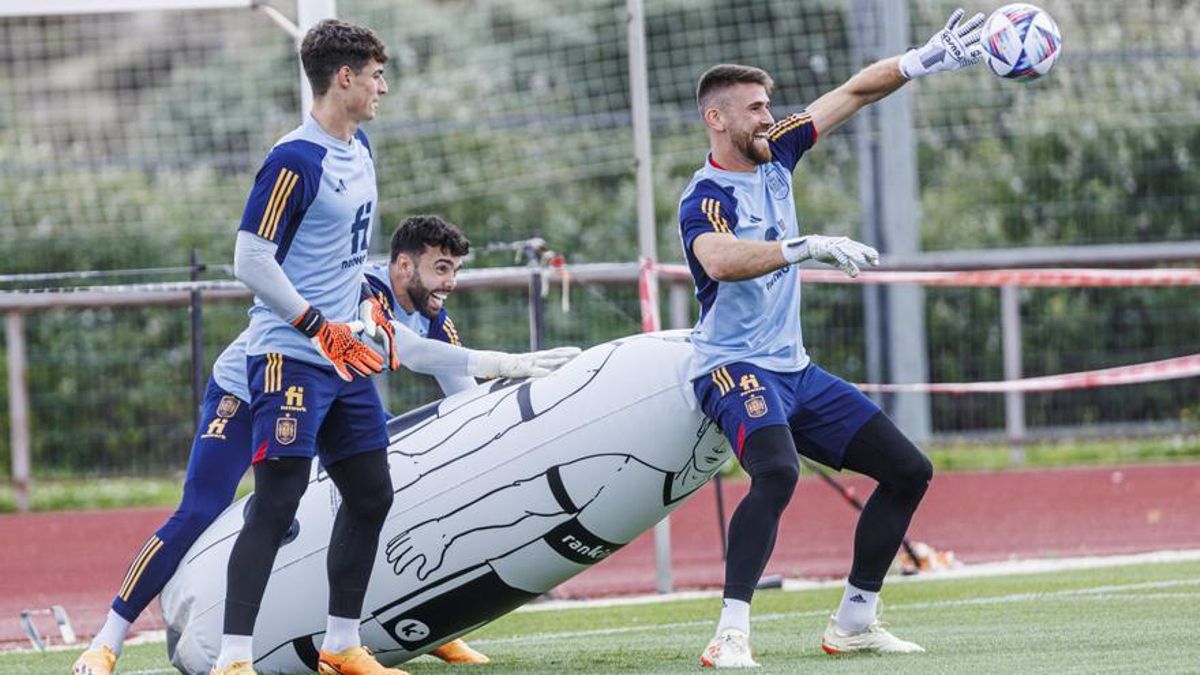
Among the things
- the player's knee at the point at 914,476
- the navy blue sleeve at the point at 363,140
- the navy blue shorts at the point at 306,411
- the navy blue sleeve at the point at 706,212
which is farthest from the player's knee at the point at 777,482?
the navy blue sleeve at the point at 363,140

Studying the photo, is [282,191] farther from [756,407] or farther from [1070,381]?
[1070,381]

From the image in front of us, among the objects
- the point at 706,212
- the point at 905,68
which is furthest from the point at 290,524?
the point at 905,68

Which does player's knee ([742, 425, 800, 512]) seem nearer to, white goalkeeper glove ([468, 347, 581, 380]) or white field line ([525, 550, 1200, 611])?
white goalkeeper glove ([468, 347, 581, 380])

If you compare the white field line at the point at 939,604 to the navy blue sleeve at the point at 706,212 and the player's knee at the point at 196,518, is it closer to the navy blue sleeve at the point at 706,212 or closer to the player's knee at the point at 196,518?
the player's knee at the point at 196,518

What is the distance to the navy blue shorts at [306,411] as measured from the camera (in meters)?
5.79

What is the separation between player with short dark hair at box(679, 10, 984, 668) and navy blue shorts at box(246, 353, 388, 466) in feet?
3.54

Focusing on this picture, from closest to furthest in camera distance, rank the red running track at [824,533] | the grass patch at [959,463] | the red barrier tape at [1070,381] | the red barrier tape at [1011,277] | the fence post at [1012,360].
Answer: the red barrier tape at [1011,277] < the red barrier tape at [1070,381] < the red running track at [824,533] < the grass patch at [959,463] < the fence post at [1012,360]

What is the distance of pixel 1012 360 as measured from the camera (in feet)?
48.6

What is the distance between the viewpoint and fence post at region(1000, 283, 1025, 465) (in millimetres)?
14859

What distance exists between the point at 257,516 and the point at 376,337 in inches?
25.8

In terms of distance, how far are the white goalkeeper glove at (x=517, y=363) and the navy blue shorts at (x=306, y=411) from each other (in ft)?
2.50

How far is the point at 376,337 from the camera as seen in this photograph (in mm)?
6141

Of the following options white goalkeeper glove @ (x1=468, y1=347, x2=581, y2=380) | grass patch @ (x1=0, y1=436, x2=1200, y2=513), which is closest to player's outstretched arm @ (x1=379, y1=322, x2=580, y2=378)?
white goalkeeper glove @ (x1=468, y1=347, x2=581, y2=380)

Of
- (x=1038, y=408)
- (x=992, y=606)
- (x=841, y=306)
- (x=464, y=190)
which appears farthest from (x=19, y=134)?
(x=992, y=606)
